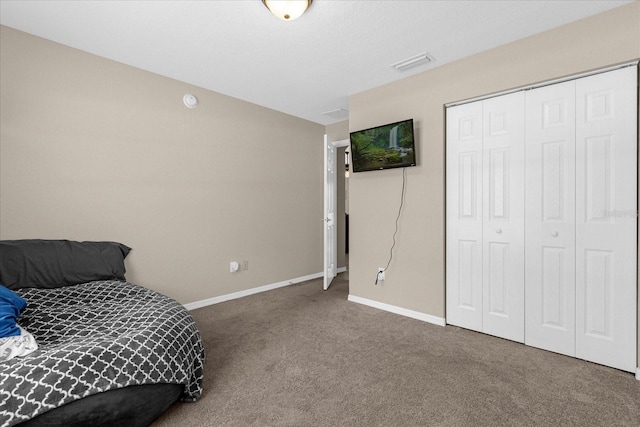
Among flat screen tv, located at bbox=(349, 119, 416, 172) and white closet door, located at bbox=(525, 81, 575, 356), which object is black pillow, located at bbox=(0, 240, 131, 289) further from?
white closet door, located at bbox=(525, 81, 575, 356)

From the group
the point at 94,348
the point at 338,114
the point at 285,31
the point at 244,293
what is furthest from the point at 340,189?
the point at 94,348

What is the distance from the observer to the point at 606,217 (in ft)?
6.98

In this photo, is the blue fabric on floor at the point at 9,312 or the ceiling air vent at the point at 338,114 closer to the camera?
the blue fabric on floor at the point at 9,312

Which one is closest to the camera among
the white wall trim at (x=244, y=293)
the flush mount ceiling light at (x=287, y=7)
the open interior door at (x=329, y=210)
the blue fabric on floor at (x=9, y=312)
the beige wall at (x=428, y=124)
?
the blue fabric on floor at (x=9, y=312)

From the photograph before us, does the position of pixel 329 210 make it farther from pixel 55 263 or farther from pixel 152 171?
pixel 55 263

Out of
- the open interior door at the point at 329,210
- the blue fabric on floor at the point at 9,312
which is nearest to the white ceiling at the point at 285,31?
the open interior door at the point at 329,210

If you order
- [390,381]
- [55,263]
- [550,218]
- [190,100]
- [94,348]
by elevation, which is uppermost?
[190,100]

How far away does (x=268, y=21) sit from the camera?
2230 millimetres

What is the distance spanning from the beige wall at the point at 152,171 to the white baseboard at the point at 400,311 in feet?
4.34

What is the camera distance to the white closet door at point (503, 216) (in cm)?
250

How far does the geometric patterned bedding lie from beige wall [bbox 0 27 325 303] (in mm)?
779

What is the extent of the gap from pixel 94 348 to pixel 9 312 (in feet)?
1.66

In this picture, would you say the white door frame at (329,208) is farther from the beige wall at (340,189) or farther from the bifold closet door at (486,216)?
the bifold closet door at (486,216)

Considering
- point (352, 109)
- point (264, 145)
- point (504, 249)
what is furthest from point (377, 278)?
A: point (264, 145)
